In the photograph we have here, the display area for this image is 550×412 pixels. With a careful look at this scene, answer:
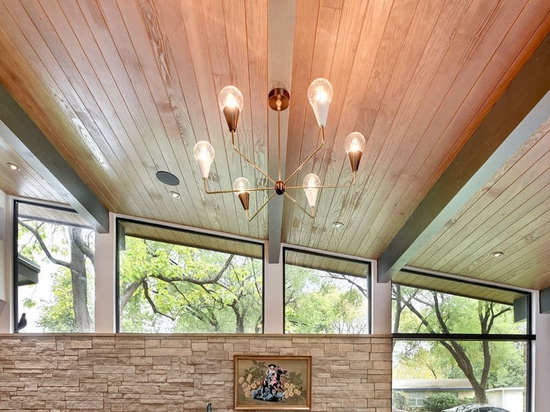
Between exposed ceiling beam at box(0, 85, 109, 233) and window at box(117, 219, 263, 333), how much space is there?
0.81 meters

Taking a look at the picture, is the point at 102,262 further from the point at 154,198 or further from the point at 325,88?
the point at 325,88

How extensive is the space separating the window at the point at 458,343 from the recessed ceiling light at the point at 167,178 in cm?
301

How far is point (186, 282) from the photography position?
5.44 m

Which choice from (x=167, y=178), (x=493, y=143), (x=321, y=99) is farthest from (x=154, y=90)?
(x=493, y=143)

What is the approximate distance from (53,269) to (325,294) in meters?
3.33

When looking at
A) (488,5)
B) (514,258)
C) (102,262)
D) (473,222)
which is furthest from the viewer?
(102,262)

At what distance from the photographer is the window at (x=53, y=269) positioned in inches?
210

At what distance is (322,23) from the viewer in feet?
6.41

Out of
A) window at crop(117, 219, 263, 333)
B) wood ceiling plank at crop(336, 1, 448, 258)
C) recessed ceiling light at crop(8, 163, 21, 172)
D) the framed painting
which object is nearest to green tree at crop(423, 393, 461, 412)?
the framed painting

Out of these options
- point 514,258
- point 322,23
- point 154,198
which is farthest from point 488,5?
point 154,198

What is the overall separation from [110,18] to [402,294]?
4.54 metres

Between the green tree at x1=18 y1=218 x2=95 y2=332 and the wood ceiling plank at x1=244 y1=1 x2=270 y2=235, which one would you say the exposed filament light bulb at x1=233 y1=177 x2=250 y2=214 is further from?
the green tree at x1=18 y1=218 x2=95 y2=332

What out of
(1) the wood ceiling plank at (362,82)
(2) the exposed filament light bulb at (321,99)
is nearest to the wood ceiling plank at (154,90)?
(2) the exposed filament light bulb at (321,99)

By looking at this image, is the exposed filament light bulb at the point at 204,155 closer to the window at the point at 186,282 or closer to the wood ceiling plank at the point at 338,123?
the wood ceiling plank at the point at 338,123
